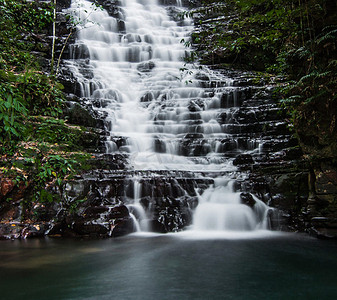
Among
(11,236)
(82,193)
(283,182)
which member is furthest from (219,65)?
(11,236)

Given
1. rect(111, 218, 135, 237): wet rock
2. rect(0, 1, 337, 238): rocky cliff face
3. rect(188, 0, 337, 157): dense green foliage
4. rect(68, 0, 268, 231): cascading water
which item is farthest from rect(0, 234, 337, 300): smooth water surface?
rect(188, 0, 337, 157): dense green foliage

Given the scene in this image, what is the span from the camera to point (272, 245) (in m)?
5.01

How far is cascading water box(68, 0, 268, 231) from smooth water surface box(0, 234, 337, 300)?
43.9 inches

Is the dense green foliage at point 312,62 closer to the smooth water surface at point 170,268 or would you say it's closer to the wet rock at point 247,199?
the wet rock at point 247,199

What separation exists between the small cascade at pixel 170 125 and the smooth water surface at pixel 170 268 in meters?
1.00

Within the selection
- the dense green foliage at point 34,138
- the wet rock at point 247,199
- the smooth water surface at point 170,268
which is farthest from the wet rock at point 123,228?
the wet rock at point 247,199

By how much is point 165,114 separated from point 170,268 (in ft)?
25.4

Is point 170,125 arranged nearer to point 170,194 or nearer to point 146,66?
point 170,194

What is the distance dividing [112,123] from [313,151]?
6.96 meters

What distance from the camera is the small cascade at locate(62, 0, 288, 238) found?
6.44 metres

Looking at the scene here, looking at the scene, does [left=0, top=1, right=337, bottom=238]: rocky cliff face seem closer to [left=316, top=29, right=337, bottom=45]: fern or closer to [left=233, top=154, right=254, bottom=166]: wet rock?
[left=233, top=154, right=254, bottom=166]: wet rock

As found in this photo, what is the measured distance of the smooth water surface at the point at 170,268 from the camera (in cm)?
315

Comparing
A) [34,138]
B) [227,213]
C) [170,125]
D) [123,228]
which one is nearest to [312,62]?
[227,213]

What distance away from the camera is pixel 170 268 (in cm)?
393
